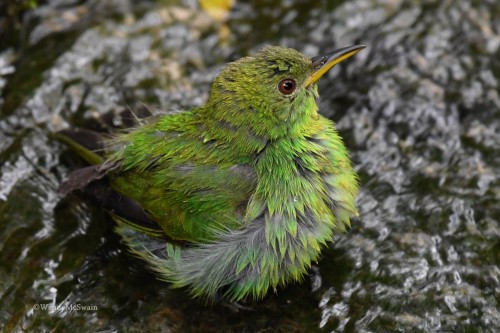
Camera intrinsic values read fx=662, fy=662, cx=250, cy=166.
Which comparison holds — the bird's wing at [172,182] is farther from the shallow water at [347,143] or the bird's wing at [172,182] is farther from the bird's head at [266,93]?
the shallow water at [347,143]

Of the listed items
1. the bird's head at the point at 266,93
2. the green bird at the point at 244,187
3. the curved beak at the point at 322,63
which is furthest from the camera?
the curved beak at the point at 322,63

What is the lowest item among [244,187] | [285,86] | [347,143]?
[347,143]

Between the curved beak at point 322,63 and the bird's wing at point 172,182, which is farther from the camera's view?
the curved beak at point 322,63

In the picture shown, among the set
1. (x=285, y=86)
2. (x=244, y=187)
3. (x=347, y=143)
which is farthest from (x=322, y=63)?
(x=347, y=143)

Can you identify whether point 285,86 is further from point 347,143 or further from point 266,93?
point 347,143

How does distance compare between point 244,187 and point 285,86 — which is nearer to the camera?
point 244,187

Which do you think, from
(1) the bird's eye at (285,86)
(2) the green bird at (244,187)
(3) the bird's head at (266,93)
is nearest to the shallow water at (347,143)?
(2) the green bird at (244,187)

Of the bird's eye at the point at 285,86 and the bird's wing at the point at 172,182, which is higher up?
the bird's eye at the point at 285,86

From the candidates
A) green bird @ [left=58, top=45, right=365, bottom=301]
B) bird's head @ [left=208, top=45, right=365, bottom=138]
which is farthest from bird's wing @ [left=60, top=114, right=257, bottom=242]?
bird's head @ [left=208, top=45, right=365, bottom=138]

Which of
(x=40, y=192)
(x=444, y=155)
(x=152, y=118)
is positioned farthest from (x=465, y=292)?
(x=40, y=192)
